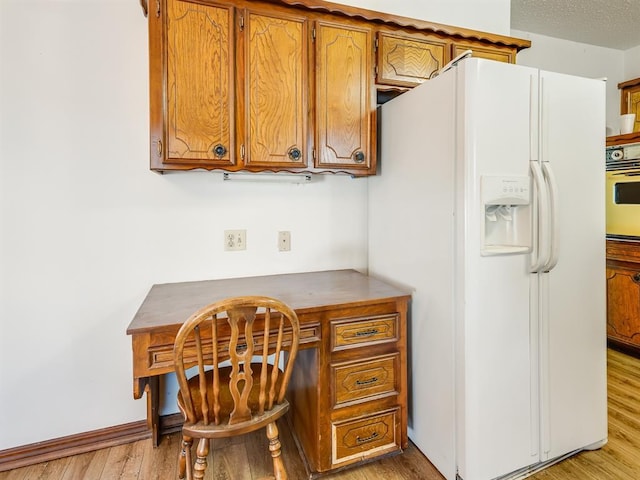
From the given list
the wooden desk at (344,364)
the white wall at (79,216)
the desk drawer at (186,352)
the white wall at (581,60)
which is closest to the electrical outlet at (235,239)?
the white wall at (79,216)

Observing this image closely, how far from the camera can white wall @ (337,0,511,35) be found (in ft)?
7.07

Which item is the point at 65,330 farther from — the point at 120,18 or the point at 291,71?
the point at 291,71

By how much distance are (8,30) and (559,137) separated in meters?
2.53

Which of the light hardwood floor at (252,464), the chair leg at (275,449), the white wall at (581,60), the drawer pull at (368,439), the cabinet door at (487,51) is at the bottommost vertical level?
the light hardwood floor at (252,464)

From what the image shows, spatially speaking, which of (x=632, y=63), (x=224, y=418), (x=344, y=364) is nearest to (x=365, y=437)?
(x=344, y=364)

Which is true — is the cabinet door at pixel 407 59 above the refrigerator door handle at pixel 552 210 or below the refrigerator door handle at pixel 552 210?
above

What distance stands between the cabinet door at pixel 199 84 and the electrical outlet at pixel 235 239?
468 mm

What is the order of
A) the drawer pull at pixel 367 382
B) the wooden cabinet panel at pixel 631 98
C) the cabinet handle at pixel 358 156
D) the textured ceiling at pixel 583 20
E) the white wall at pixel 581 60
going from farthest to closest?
the wooden cabinet panel at pixel 631 98 < the white wall at pixel 581 60 < the textured ceiling at pixel 583 20 < the cabinet handle at pixel 358 156 < the drawer pull at pixel 367 382

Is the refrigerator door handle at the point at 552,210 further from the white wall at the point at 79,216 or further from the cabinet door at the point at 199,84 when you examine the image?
the white wall at the point at 79,216

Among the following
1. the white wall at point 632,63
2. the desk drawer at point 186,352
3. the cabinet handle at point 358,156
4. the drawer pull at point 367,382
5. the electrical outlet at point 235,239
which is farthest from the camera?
the white wall at point 632,63

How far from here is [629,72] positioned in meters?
3.47

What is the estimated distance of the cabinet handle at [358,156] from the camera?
6.27 ft

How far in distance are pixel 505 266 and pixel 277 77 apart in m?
1.36

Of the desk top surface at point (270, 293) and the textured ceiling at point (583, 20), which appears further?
the textured ceiling at point (583, 20)
